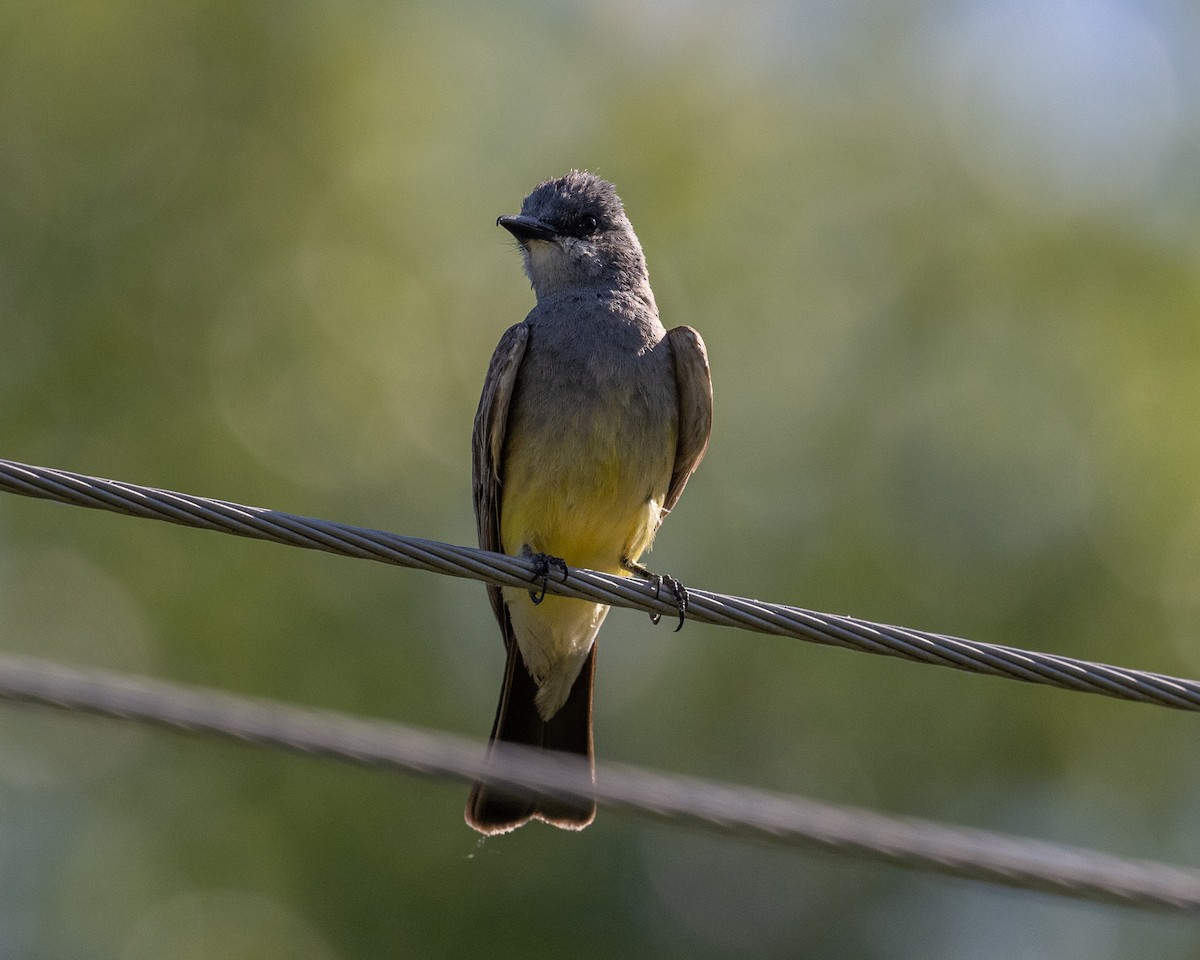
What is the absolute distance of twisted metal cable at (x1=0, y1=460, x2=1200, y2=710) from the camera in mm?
3287

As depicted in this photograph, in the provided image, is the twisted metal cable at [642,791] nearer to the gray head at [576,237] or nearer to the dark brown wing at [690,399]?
the dark brown wing at [690,399]

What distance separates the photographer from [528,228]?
6957 millimetres

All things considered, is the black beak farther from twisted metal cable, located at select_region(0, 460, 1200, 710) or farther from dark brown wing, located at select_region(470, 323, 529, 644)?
twisted metal cable, located at select_region(0, 460, 1200, 710)

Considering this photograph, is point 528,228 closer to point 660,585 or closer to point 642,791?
point 660,585

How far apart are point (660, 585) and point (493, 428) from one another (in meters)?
1.21

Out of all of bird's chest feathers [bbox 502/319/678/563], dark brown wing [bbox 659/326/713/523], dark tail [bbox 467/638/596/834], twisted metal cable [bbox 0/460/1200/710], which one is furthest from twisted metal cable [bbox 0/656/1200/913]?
dark brown wing [bbox 659/326/713/523]

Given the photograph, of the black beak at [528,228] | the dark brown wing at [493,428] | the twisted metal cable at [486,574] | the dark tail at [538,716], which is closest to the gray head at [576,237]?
the black beak at [528,228]

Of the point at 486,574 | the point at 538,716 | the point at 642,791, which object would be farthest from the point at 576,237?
the point at 642,791

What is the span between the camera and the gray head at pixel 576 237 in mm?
6766

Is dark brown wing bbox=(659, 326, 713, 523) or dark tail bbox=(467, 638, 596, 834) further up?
dark brown wing bbox=(659, 326, 713, 523)

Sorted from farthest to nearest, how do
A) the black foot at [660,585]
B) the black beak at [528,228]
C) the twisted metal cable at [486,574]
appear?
the black beak at [528,228]
the black foot at [660,585]
the twisted metal cable at [486,574]

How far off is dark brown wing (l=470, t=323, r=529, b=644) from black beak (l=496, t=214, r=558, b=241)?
2.72ft

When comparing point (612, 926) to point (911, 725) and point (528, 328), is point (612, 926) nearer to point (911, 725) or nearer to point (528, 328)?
point (911, 725)

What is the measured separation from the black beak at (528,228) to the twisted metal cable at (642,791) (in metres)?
4.39
